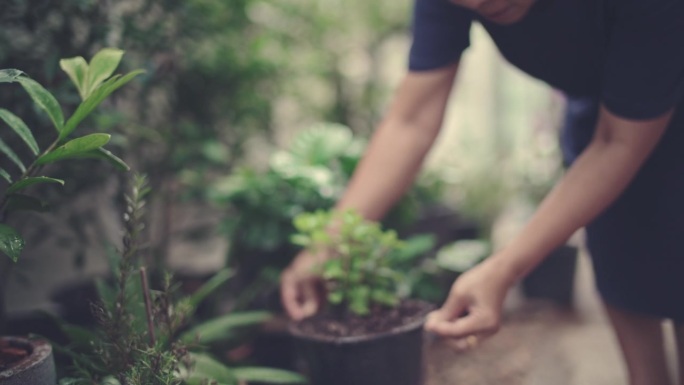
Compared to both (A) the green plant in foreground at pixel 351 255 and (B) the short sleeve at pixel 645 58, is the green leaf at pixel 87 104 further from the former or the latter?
(B) the short sleeve at pixel 645 58

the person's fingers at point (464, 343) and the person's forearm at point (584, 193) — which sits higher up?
the person's forearm at point (584, 193)

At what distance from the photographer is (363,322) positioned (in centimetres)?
149

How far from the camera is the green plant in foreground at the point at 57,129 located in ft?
3.20

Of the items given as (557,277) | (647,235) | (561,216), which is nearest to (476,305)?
(561,216)

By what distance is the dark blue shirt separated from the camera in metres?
1.11

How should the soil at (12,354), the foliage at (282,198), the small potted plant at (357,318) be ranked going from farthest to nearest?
the foliage at (282,198), the small potted plant at (357,318), the soil at (12,354)

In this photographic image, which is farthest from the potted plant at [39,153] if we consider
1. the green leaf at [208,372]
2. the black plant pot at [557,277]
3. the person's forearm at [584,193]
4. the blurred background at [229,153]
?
the black plant pot at [557,277]

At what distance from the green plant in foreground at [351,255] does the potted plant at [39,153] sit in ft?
1.87

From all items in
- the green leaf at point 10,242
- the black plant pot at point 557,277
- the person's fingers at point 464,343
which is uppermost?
the green leaf at point 10,242

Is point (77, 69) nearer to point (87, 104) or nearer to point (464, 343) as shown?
point (87, 104)

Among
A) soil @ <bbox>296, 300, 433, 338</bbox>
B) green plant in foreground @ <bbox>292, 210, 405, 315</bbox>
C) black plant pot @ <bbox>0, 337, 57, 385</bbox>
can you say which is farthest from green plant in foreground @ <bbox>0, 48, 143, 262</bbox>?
soil @ <bbox>296, 300, 433, 338</bbox>

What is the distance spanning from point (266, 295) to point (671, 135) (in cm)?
146

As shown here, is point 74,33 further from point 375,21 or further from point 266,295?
point 375,21

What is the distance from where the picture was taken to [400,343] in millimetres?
1413
